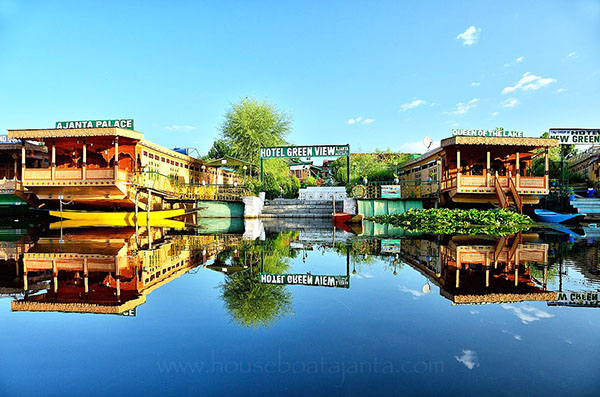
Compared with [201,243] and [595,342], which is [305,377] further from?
[201,243]

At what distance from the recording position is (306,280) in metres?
5.95

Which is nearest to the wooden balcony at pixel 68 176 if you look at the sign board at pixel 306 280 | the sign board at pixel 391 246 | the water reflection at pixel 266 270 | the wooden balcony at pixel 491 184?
the water reflection at pixel 266 270

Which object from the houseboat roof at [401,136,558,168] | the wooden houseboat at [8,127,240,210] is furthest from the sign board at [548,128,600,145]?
the wooden houseboat at [8,127,240,210]

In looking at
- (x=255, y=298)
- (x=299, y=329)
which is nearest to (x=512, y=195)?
(x=255, y=298)

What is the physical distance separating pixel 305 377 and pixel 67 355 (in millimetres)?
2099

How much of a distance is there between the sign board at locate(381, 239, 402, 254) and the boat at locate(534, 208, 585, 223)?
1455 centimetres

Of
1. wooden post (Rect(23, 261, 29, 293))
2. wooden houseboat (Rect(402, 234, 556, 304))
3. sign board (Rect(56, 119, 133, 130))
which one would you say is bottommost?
wooden houseboat (Rect(402, 234, 556, 304))

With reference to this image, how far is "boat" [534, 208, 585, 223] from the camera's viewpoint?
2039 centimetres

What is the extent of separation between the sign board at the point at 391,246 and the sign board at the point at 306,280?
3446 mm

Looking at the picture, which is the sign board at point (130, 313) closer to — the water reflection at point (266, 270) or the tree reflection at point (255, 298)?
the water reflection at point (266, 270)

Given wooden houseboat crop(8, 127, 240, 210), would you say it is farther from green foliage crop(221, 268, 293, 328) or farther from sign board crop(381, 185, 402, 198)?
green foliage crop(221, 268, 293, 328)

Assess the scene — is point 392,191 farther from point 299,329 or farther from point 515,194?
point 299,329

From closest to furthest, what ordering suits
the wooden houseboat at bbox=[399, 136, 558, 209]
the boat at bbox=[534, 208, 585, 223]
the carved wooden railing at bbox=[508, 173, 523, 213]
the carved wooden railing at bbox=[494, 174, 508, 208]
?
the carved wooden railing at bbox=[494, 174, 508, 208] < the carved wooden railing at bbox=[508, 173, 523, 213] < the wooden houseboat at bbox=[399, 136, 558, 209] < the boat at bbox=[534, 208, 585, 223]

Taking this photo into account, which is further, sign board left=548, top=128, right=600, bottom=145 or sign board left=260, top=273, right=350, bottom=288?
sign board left=548, top=128, right=600, bottom=145
